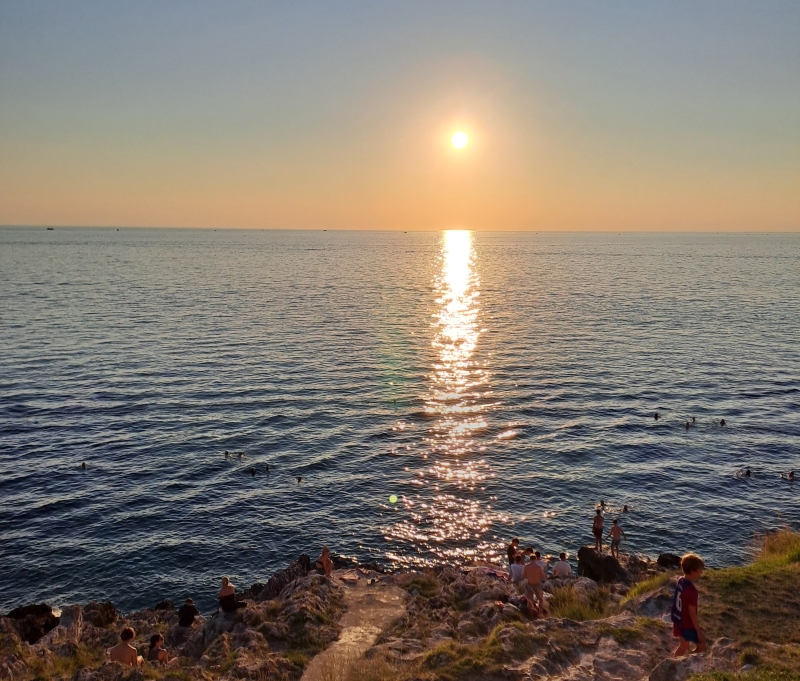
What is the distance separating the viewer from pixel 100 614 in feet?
82.3

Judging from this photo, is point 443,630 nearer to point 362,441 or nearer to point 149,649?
point 149,649

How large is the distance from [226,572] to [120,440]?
17.7m

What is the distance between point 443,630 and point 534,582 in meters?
3.77

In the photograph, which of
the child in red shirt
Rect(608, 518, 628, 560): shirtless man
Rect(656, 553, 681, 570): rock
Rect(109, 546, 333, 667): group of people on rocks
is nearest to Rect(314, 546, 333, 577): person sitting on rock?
Rect(109, 546, 333, 667): group of people on rocks

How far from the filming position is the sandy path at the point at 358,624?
1870 cm

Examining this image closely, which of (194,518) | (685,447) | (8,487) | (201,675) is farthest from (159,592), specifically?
(685,447)

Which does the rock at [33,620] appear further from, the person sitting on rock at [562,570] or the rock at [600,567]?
the rock at [600,567]

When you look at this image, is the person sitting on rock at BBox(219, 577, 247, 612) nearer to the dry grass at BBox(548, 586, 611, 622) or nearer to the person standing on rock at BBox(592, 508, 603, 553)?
the dry grass at BBox(548, 586, 611, 622)

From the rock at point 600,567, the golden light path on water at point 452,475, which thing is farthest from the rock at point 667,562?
the golden light path on water at point 452,475

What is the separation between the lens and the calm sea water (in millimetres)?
31422

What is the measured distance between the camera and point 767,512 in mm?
34000

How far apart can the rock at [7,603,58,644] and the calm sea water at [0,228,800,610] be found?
6.03 feet

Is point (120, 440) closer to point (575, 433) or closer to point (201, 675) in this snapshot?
point (201, 675)

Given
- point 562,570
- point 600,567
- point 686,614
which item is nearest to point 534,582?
point 562,570
